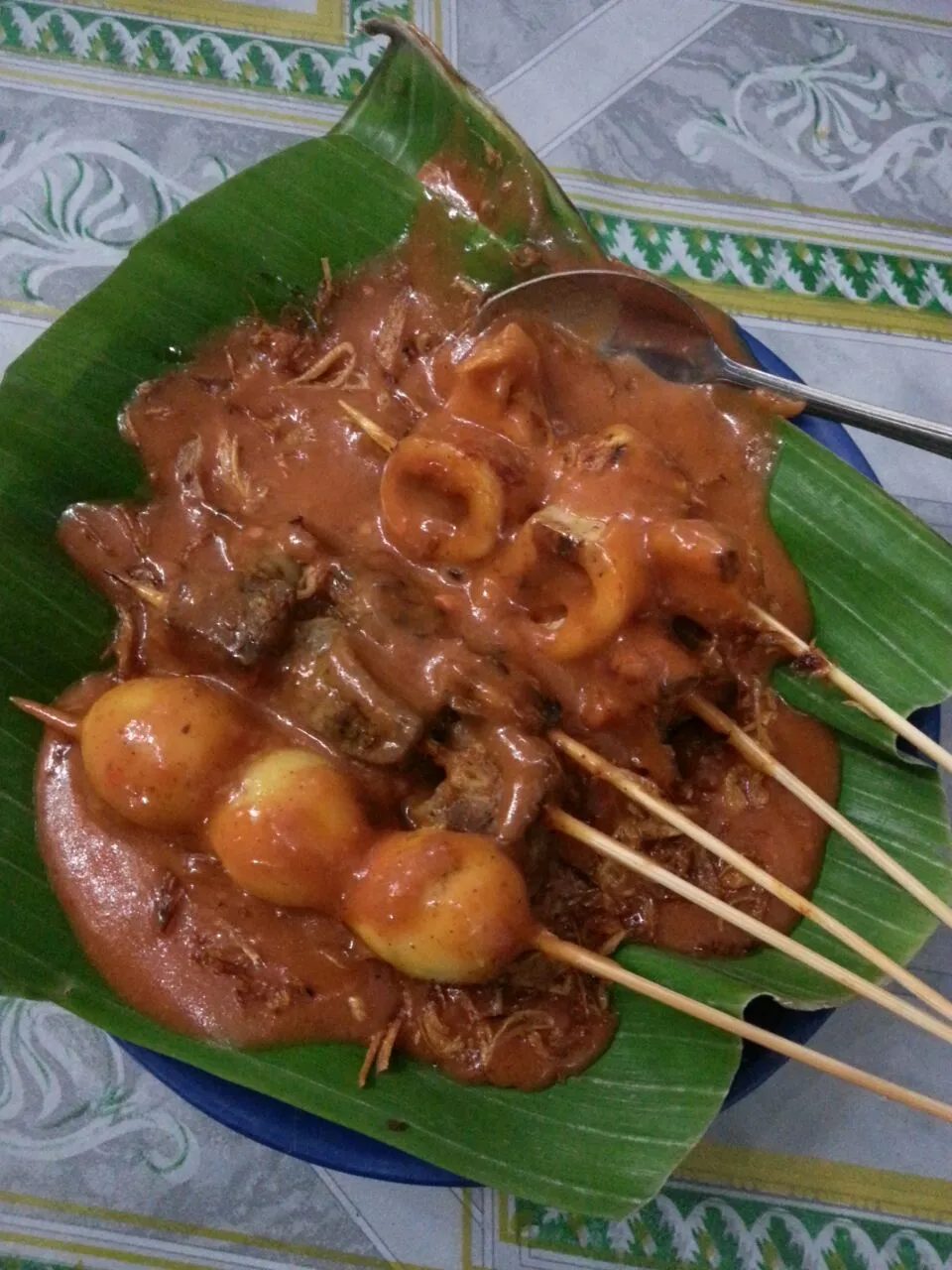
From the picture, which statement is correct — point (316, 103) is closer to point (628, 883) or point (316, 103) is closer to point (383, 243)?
point (383, 243)

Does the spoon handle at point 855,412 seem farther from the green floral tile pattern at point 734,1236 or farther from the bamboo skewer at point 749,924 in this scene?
the green floral tile pattern at point 734,1236

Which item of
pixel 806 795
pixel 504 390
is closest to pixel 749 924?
pixel 806 795

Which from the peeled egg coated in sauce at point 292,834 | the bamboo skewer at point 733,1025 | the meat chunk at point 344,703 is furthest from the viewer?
the meat chunk at point 344,703

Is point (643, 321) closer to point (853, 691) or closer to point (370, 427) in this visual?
point (370, 427)

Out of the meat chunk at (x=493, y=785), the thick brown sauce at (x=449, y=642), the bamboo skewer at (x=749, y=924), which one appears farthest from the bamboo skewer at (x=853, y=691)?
the meat chunk at (x=493, y=785)

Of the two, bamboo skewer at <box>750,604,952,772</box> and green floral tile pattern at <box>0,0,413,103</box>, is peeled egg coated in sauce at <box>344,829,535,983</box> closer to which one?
bamboo skewer at <box>750,604,952,772</box>

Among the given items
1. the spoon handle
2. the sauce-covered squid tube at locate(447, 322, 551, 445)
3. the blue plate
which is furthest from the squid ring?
the blue plate

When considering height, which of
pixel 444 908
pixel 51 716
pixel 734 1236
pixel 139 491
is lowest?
pixel 734 1236
